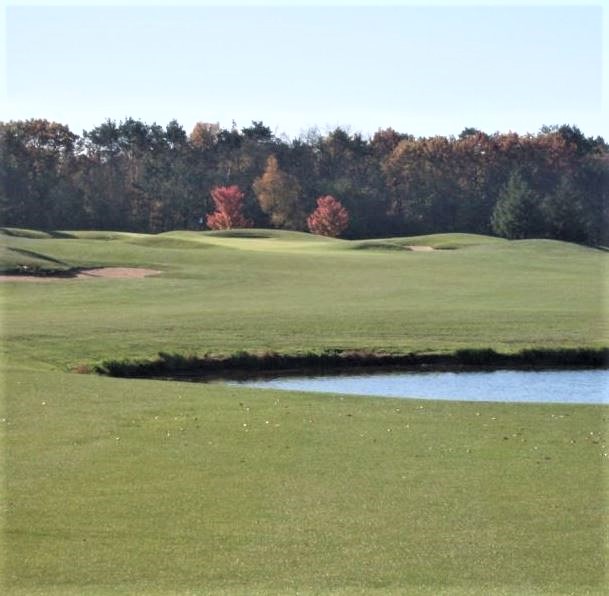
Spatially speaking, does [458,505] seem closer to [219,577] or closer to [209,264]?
[219,577]

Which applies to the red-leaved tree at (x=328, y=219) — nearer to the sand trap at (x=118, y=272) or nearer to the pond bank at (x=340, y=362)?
the sand trap at (x=118, y=272)

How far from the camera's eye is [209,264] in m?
46.0

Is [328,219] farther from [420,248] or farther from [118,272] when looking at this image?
[118,272]

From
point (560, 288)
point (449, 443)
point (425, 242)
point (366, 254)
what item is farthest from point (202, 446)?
point (425, 242)

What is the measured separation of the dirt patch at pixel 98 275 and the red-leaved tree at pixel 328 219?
50.0 metres

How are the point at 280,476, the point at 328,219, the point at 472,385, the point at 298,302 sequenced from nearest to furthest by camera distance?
the point at 280,476, the point at 472,385, the point at 298,302, the point at 328,219

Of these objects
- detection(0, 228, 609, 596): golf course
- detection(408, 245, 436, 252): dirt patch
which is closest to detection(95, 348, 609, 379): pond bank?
detection(0, 228, 609, 596): golf course

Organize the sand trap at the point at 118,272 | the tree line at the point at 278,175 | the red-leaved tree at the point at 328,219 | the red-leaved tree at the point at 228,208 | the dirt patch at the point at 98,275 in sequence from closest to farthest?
the dirt patch at the point at 98,275 < the sand trap at the point at 118,272 < the tree line at the point at 278,175 < the red-leaved tree at the point at 328,219 < the red-leaved tree at the point at 228,208

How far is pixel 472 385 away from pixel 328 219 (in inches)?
2726

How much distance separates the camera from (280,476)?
12.5 m

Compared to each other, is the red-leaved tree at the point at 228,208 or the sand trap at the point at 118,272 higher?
the red-leaved tree at the point at 228,208

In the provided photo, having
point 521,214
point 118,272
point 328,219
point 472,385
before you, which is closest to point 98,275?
point 118,272

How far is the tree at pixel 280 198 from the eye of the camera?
9456cm

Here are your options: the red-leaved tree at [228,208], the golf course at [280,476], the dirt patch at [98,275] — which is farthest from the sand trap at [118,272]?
the red-leaved tree at [228,208]
